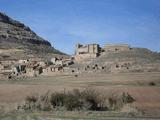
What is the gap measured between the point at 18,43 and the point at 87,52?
195 ft

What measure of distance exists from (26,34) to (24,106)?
14279 cm

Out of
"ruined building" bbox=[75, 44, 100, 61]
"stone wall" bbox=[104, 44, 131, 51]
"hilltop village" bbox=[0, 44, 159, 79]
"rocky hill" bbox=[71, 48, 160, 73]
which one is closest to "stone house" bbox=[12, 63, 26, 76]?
"hilltop village" bbox=[0, 44, 159, 79]

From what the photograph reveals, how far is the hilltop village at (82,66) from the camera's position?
3159 inches

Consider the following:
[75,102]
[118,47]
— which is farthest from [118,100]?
[118,47]

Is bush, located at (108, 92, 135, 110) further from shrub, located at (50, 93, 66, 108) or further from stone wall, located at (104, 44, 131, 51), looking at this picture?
stone wall, located at (104, 44, 131, 51)

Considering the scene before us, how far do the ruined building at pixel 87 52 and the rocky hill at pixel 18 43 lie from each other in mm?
27728

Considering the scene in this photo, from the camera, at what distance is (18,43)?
15600 centimetres

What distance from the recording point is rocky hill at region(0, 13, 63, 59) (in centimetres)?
13457

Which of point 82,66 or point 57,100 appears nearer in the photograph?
point 57,100

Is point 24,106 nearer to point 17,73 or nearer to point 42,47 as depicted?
point 17,73

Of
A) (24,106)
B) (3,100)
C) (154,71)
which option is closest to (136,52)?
(154,71)

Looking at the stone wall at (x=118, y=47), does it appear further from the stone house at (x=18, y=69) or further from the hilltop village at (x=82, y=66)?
the stone house at (x=18, y=69)

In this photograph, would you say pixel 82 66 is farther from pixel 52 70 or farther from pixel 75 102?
pixel 75 102

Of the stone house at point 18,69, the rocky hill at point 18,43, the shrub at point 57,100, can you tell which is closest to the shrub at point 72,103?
the shrub at point 57,100
